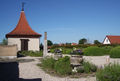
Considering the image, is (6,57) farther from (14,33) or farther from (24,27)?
(24,27)

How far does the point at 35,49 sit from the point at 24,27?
16.5ft

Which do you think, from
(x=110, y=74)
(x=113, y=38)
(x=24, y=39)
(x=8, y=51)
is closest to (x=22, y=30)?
(x=24, y=39)

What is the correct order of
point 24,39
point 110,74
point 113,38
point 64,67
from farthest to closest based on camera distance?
point 113,38 < point 24,39 < point 64,67 < point 110,74

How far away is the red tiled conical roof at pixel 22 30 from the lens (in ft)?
80.3

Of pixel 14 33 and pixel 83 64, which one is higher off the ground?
pixel 14 33

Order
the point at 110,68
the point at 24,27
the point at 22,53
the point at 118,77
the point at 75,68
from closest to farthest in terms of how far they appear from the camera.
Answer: the point at 118,77 < the point at 110,68 < the point at 75,68 < the point at 22,53 < the point at 24,27

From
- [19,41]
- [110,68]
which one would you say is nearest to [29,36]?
[19,41]

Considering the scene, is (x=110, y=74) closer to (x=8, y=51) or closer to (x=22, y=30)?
(x=8, y=51)

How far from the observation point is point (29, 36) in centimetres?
2478

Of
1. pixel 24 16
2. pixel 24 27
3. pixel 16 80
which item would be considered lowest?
pixel 16 80

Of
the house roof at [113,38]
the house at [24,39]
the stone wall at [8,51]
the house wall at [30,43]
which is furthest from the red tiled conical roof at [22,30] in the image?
the house roof at [113,38]

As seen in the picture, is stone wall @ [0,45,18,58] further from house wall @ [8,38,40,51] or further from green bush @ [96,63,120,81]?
green bush @ [96,63,120,81]

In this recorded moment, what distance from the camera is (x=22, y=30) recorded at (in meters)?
25.8

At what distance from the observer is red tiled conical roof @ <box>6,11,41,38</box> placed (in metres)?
24.5
